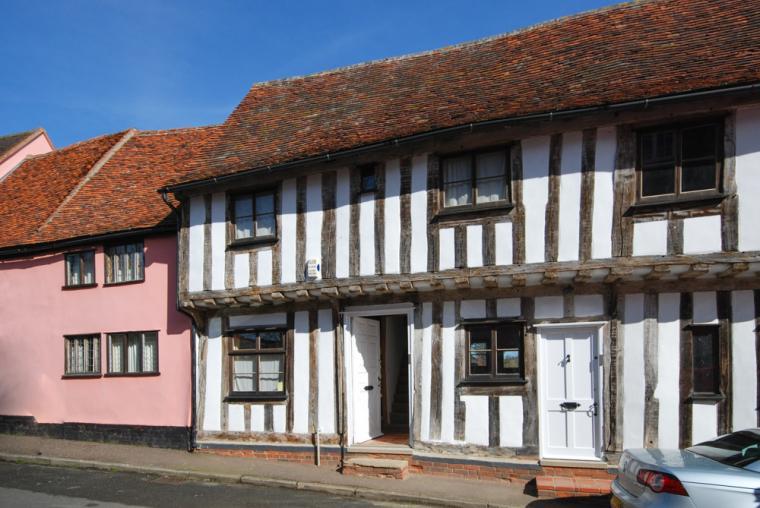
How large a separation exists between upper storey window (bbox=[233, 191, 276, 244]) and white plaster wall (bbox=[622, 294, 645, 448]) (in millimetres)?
6073

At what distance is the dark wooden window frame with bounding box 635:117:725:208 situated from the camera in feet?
29.7

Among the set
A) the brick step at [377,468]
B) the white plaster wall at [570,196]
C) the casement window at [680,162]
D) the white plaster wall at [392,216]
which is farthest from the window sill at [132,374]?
the casement window at [680,162]

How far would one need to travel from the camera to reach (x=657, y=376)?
365 inches

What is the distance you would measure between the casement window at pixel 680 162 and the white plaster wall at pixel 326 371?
5.42 metres

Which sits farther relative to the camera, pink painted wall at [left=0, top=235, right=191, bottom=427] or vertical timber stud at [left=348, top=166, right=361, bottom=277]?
pink painted wall at [left=0, top=235, right=191, bottom=427]

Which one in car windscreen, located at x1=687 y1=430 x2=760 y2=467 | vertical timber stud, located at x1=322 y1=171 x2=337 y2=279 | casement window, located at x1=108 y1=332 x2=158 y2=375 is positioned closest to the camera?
car windscreen, located at x1=687 y1=430 x2=760 y2=467

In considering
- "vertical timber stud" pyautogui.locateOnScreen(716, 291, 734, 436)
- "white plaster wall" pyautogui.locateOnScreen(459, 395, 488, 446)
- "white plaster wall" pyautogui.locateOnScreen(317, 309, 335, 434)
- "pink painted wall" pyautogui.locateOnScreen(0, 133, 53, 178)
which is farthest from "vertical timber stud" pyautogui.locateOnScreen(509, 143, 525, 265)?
"pink painted wall" pyautogui.locateOnScreen(0, 133, 53, 178)

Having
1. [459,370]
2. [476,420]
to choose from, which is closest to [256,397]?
[459,370]

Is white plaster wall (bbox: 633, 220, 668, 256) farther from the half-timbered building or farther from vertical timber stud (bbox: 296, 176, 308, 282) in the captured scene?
vertical timber stud (bbox: 296, 176, 308, 282)

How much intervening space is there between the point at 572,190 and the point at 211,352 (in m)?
7.14

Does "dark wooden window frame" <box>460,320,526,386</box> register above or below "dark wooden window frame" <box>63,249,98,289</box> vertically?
below

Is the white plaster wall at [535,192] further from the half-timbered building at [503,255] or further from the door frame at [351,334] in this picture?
the door frame at [351,334]

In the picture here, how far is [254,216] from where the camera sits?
12.4m

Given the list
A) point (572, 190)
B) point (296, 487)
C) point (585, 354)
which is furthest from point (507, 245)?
point (296, 487)
